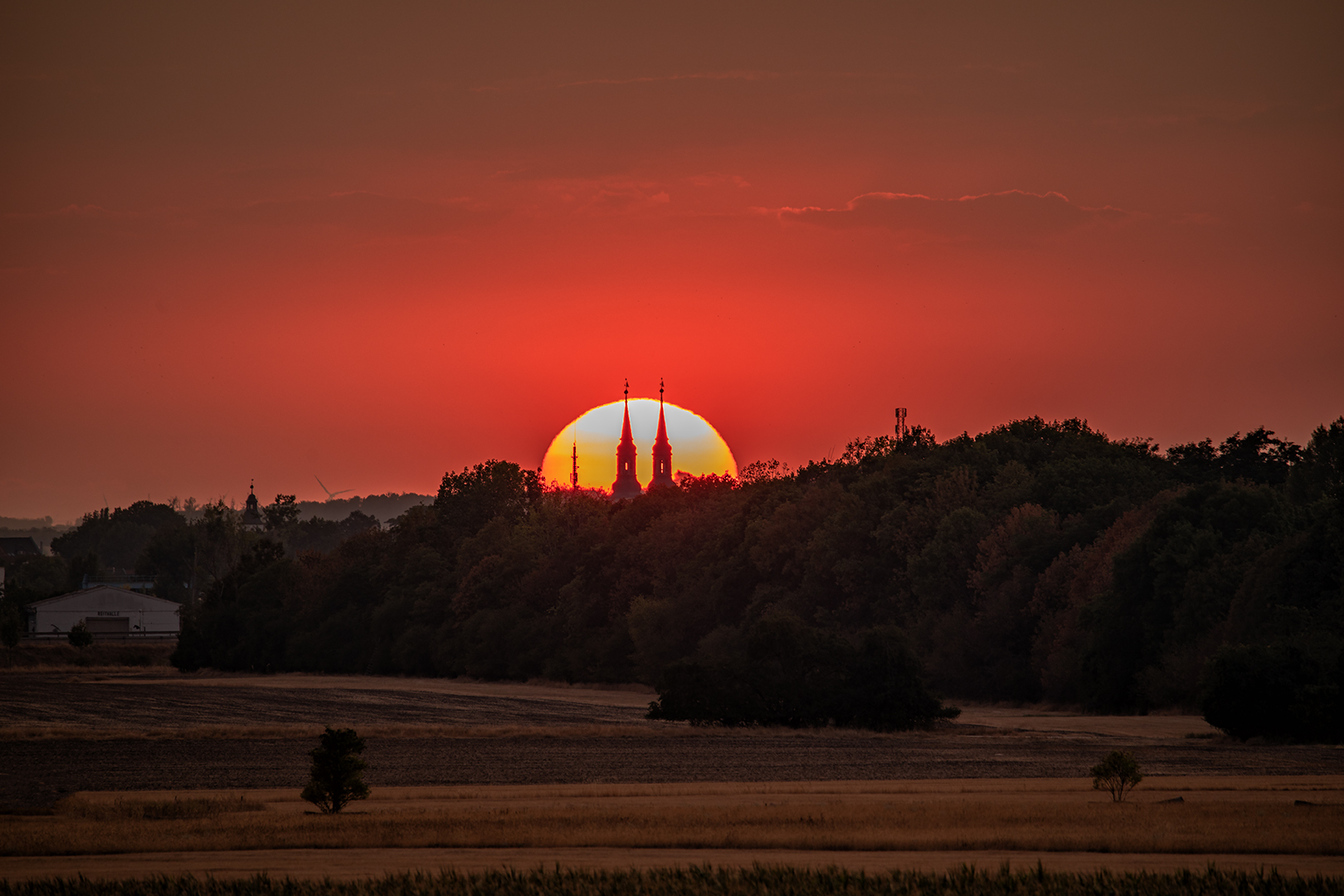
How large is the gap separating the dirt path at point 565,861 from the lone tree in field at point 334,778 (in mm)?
4414

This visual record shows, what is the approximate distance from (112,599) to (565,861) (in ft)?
498

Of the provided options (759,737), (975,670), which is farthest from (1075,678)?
(759,737)

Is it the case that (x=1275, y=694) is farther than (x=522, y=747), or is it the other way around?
(x=1275, y=694)

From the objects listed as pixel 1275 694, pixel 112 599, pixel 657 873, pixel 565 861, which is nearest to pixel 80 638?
pixel 112 599

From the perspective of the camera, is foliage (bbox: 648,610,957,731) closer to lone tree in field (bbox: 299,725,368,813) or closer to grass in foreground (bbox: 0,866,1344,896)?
lone tree in field (bbox: 299,725,368,813)

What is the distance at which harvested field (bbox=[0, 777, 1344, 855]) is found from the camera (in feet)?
82.7

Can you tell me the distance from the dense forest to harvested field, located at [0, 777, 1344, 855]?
2195 centimetres

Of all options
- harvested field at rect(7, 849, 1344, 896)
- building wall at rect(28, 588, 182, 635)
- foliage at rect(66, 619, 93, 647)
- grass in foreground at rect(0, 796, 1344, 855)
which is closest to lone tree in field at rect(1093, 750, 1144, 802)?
grass in foreground at rect(0, 796, 1344, 855)

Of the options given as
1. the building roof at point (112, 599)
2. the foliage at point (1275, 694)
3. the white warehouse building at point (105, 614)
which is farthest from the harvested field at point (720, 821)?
the building roof at point (112, 599)

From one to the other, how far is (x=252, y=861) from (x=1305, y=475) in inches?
2735

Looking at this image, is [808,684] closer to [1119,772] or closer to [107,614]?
[1119,772]

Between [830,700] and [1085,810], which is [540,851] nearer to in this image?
[1085,810]

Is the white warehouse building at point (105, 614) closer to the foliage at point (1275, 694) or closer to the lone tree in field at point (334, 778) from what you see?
the foliage at point (1275, 694)

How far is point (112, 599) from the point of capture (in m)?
162
